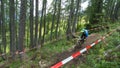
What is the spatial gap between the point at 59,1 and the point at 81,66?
19.5 metres

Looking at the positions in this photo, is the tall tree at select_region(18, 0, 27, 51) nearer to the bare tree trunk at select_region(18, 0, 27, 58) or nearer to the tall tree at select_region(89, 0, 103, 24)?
the bare tree trunk at select_region(18, 0, 27, 58)

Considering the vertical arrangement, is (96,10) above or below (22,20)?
above

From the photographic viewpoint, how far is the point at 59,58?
1370cm

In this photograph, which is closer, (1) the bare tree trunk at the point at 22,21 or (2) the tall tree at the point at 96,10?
(1) the bare tree trunk at the point at 22,21

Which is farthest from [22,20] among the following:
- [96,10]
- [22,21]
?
[96,10]

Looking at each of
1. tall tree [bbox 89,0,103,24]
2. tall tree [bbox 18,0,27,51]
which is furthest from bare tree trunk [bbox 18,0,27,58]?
tall tree [bbox 89,0,103,24]

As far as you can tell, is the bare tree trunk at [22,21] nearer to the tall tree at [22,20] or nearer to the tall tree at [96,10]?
the tall tree at [22,20]

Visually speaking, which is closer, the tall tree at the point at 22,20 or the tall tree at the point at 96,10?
the tall tree at the point at 22,20

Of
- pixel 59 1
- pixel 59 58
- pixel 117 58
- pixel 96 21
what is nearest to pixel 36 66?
pixel 59 58

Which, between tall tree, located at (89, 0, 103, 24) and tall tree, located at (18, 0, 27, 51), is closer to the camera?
tall tree, located at (18, 0, 27, 51)

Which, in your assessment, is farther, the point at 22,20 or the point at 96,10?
the point at 96,10

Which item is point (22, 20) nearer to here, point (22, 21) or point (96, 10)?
point (22, 21)

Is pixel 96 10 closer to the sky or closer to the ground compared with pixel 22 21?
closer to the sky

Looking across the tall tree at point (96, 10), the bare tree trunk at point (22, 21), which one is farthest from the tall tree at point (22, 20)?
the tall tree at point (96, 10)
